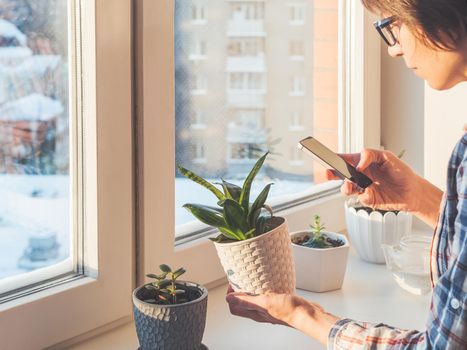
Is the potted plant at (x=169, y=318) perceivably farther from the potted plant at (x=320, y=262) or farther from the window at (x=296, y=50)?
the window at (x=296, y=50)

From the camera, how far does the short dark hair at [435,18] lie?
2.29 ft

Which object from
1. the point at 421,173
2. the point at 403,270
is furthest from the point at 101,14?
the point at 421,173

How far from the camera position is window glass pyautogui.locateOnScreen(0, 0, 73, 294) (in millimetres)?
937

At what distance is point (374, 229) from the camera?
4.73ft

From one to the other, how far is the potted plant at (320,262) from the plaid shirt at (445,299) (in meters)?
0.42

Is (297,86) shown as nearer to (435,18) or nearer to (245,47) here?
(245,47)

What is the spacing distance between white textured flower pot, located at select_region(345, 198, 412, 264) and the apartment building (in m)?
0.18

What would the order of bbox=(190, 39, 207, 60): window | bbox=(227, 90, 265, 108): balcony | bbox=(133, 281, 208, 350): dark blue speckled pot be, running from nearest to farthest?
bbox=(133, 281, 208, 350): dark blue speckled pot < bbox=(190, 39, 207, 60): window < bbox=(227, 90, 265, 108): balcony

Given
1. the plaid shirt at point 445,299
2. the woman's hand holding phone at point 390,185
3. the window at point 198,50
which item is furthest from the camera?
the window at point 198,50

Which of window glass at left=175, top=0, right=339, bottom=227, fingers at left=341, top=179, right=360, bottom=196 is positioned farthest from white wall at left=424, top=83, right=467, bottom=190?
fingers at left=341, top=179, right=360, bottom=196

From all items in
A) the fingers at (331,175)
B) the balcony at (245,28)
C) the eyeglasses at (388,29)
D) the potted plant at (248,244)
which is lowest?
the potted plant at (248,244)

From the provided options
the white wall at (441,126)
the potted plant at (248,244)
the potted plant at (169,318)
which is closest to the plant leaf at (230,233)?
the potted plant at (248,244)

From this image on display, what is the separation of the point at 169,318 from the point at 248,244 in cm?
16

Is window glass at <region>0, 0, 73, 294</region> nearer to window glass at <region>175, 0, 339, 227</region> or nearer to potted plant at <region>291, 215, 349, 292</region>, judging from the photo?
window glass at <region>175, 0, 339, 227</region>
